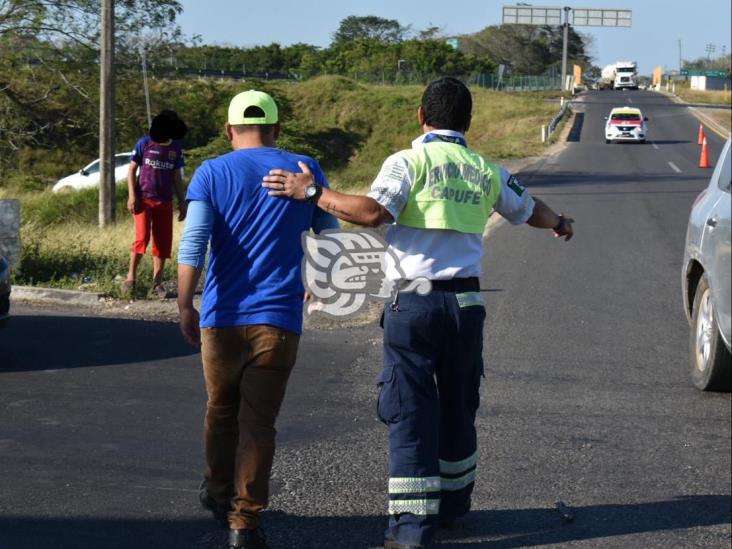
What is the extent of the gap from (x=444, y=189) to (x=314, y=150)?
1527 inches

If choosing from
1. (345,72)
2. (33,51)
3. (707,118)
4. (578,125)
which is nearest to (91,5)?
(33,51)

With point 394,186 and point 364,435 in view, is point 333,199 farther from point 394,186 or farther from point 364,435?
point 364,435

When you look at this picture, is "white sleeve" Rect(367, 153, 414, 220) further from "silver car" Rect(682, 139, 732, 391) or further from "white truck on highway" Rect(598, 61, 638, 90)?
"white truck on highway" Rect(598, 61, 638, 90)

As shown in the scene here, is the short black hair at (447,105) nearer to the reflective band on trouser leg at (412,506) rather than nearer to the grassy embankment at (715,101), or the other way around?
the reflective band on trouser leg at (412,506)

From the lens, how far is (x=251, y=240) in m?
4.55

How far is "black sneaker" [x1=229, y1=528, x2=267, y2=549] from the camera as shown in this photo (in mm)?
4469

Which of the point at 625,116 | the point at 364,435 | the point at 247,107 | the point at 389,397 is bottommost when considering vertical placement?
the point at 364,435

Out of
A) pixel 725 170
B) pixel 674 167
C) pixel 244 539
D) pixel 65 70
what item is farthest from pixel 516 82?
pixel 244 539

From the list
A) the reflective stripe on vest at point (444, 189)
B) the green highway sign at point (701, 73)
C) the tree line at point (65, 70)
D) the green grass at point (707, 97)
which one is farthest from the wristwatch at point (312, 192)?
the green highway sign at point (701, 73)

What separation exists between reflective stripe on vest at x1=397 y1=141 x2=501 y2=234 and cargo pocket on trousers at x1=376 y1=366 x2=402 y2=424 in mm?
612

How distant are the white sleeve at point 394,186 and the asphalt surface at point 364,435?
143 cm

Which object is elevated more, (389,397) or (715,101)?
(715,101)

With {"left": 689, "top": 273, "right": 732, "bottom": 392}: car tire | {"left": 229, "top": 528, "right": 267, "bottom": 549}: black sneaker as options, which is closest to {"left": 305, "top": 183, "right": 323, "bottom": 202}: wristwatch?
{"left": 229, "top": 528, "right": 267, "bottom": 549}: black sneaker

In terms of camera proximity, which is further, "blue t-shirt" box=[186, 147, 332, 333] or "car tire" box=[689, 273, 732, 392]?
"car tire" box=[689, 273, 732, 392]
